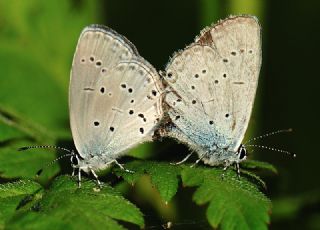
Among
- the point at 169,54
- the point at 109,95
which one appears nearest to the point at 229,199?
the point at 109,95

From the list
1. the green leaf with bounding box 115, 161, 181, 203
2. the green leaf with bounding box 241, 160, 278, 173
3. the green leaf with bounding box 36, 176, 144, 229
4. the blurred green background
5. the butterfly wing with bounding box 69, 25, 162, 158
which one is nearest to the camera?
the green leaf with bounding box 36, 176, 144, 229

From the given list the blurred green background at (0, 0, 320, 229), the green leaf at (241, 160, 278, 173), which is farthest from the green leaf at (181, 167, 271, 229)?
the blurred green background at (0, 0, 320, 229)

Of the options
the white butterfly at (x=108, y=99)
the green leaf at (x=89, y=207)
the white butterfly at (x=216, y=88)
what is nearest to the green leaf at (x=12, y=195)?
the green leaf at (x=89, y=207)

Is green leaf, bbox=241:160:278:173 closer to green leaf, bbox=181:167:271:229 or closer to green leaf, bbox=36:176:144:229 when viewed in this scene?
green leaf, bbox=181:167:271:229

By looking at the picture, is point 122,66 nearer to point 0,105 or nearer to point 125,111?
point 125,111

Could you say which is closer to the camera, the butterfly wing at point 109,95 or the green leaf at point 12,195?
the green leaf at point 12,195

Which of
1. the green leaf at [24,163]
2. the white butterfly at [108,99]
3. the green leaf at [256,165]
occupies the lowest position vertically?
the green leaf at [256,165]

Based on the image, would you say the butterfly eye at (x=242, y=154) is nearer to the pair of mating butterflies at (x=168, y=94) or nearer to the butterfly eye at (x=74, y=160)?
the pair of mating butterflies at (x=168, y=94)
